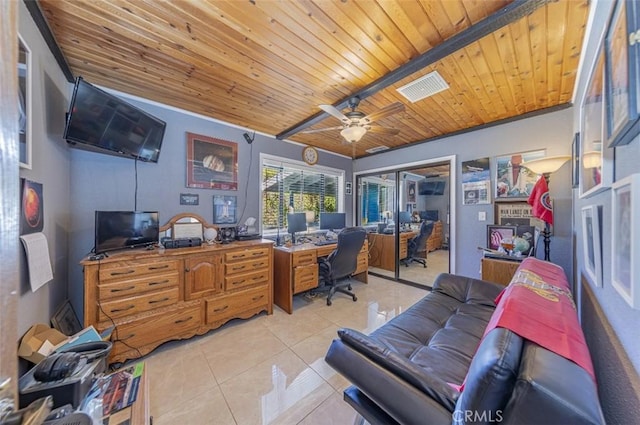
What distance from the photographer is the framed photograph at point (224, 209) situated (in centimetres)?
298

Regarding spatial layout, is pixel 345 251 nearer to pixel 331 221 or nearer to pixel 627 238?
pixel 331 221

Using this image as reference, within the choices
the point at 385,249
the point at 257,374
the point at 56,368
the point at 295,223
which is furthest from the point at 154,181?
the point at 385,249

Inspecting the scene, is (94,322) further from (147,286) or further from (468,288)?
(468,288)

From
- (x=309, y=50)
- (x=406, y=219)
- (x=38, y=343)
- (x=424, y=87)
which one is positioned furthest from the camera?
(x=406, y=219)

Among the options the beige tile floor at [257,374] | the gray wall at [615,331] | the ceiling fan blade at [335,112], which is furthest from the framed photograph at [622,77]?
the beige tile floor at [257,374]

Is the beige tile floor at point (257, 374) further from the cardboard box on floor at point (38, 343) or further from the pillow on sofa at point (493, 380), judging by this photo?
the pillow on sofa at point (493, 380)

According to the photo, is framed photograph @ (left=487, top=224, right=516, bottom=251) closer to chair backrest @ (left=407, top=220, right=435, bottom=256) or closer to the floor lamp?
the floor lamp

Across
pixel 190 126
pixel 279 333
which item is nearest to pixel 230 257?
pixel 279 333

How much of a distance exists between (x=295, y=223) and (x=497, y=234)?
2745 mm

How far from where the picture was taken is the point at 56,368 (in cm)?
101

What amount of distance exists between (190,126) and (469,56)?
3.00 meters

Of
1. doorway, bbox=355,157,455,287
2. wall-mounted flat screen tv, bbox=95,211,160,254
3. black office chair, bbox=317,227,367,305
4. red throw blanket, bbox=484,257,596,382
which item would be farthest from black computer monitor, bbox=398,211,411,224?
wall-mounted flat screen tv, bbox=95,211,160,254

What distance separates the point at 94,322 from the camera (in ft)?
5.68

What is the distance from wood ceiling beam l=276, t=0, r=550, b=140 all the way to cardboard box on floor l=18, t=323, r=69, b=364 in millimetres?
2974
